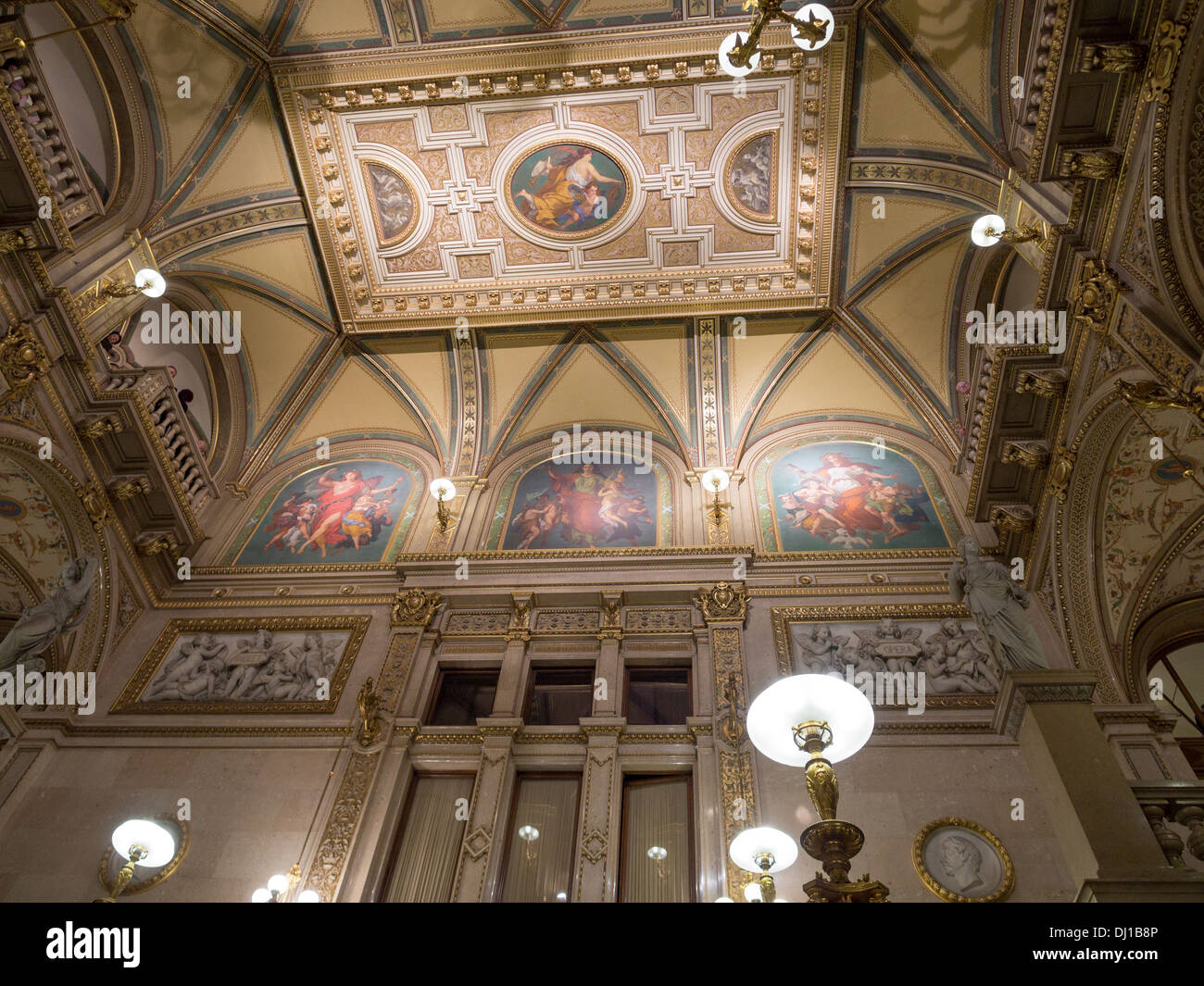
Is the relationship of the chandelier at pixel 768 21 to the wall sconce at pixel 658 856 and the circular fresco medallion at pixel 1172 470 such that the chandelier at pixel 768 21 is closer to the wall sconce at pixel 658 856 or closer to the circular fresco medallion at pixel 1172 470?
the circular fresco medallion at pixel 1172 470

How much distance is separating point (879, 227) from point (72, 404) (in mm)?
11950

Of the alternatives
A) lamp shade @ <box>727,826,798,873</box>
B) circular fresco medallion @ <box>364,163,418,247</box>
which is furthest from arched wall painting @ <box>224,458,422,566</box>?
lamp shade @ <box>727,826,798,873</box>

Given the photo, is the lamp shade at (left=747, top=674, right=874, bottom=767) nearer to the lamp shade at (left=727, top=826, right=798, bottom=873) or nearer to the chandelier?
the lamp shade at (left=727, top=826, right=798, bottom=873)

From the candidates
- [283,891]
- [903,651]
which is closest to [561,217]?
[903,651]

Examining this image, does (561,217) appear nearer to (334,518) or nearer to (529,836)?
(334,518)

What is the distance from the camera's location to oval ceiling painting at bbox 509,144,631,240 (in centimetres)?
1359

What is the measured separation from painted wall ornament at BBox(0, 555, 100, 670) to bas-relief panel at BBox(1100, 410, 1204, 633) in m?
12.1

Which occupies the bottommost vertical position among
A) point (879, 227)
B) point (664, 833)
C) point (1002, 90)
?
point (664, 833)

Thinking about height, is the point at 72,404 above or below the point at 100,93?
below
